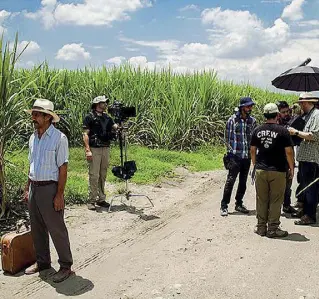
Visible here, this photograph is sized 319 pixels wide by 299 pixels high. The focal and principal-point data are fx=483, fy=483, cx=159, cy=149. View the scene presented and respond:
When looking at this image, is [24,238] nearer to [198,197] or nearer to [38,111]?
[38,111]

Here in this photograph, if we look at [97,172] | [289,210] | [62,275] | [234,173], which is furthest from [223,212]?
[62,275]

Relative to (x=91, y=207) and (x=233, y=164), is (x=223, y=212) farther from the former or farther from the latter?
(x=91, y=207)

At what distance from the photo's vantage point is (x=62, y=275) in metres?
5.23

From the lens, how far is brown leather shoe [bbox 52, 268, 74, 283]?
5.18 m

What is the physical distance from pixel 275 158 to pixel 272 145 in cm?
19

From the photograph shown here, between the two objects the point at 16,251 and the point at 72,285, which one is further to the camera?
the point at 16,251

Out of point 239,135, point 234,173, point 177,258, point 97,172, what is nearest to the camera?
point 177,258

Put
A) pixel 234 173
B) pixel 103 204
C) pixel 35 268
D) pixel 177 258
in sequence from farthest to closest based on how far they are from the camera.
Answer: pixel 103 204
pixel 234 173
pixel 177 258
pixel 35 268

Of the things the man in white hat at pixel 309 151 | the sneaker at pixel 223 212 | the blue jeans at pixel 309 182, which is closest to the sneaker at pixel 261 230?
the man in white hat at pixel 309 151

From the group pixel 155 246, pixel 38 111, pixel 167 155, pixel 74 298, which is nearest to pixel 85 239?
pixel 155 246

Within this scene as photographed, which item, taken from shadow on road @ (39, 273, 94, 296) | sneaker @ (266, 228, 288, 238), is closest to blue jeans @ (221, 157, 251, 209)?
sneaker @ (266, 228, 288, 238)

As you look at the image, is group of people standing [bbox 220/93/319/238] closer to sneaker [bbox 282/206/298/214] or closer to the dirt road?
sneaker [bbox 282/206/298/214]

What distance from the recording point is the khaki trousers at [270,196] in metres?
6.58

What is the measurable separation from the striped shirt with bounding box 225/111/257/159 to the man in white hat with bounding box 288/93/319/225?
0.84 m
